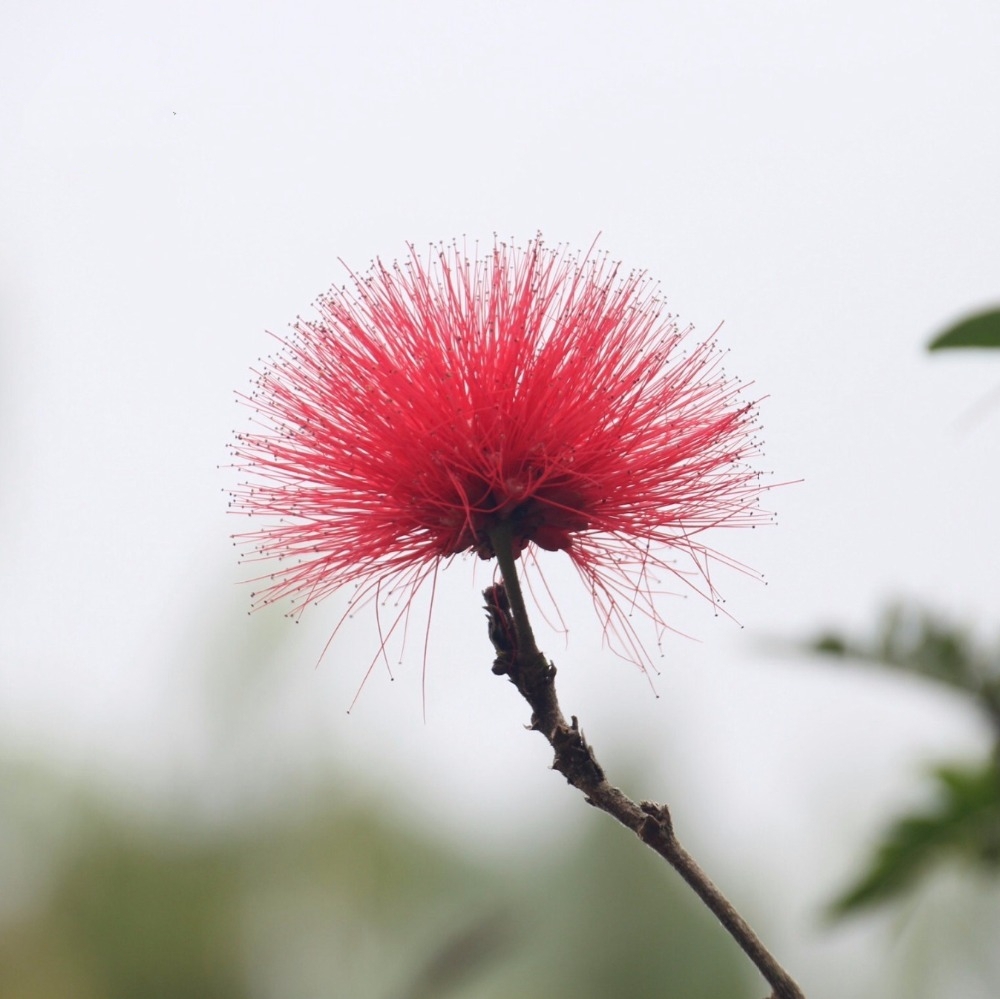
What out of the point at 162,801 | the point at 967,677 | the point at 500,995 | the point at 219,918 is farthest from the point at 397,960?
the point at 967,677

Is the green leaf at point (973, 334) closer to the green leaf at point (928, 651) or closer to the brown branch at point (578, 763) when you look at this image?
the green leaf at point (928, 651)

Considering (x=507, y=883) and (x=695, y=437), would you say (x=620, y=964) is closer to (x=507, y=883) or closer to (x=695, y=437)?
(x=507, y=883)

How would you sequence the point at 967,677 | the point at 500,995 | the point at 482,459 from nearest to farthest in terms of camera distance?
the point at 967,677 → the point at 482,459 → the point at 500,995

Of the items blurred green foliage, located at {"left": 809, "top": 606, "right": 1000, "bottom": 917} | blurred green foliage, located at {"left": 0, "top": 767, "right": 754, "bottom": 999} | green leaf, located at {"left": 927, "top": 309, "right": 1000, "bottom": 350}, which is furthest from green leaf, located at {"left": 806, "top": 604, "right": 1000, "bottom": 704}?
blurred green foliage, located at {"left": 0, "top": 767, "right": 754, "bottom": 999}

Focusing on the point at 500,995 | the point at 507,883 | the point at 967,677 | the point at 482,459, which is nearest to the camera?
the point at 967,677

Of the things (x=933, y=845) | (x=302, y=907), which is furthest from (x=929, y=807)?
(x=302, y=907)

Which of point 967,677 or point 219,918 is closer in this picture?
point 967,677
